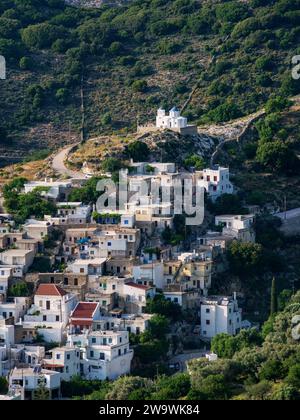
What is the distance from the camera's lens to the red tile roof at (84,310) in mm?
63562

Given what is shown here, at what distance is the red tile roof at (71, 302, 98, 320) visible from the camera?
63.6m

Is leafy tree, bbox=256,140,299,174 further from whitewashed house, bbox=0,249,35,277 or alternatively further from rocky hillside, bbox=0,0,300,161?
whitewashed house, bbox=0,249,35,277

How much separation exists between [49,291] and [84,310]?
1.42 m

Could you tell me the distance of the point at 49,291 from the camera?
2549 inches

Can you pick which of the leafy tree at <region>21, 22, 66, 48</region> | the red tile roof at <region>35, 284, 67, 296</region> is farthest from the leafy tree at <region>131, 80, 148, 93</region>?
the red tile roof at <region>35, 284, 67, 296</region>

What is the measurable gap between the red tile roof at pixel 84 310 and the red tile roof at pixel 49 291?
2.37ft

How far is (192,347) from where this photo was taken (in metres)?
65.1

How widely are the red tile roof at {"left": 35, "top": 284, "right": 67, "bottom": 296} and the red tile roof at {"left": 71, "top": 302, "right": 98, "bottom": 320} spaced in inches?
28.5

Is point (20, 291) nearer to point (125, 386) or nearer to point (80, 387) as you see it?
point (80, 387)

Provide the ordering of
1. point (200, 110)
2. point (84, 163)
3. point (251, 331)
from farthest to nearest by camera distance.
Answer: point (200, 110) → point (84, 163) → point (251, 331)

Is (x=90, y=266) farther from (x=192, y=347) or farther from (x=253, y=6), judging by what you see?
(x=253, y=6)
